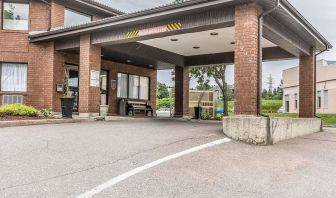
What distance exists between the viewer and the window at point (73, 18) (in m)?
19.7

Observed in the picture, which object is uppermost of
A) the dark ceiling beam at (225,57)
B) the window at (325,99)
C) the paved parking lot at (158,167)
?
the dark ceiling beam at (225,57)

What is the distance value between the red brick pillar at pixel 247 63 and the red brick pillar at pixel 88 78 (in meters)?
7.49

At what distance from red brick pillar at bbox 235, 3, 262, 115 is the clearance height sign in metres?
2.64

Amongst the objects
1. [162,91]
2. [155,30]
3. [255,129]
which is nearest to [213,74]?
[155,30]

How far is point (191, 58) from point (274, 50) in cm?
502

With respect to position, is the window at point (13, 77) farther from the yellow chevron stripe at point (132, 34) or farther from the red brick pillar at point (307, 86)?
the red brick pillar at point (307, 86)

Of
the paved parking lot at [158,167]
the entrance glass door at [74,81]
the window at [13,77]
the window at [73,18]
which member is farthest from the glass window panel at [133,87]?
the paved parking lot at [158,167]

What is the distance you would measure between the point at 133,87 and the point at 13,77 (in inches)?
314

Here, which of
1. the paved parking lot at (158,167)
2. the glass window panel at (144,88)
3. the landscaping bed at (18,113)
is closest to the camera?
the paved parking lot at (158,167)

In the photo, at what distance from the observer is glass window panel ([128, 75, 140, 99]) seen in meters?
24.6

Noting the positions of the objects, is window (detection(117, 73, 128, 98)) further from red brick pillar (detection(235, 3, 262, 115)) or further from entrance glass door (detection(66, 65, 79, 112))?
red brick pillar (detection(235, 3, 262, 115))

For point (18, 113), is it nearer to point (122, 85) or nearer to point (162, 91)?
point (122, 85)

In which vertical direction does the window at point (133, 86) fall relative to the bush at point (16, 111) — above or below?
above

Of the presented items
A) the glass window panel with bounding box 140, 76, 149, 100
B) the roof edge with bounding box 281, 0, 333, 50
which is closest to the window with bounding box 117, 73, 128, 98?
the glass window panel with bounding box 140, 76, 149, 100
